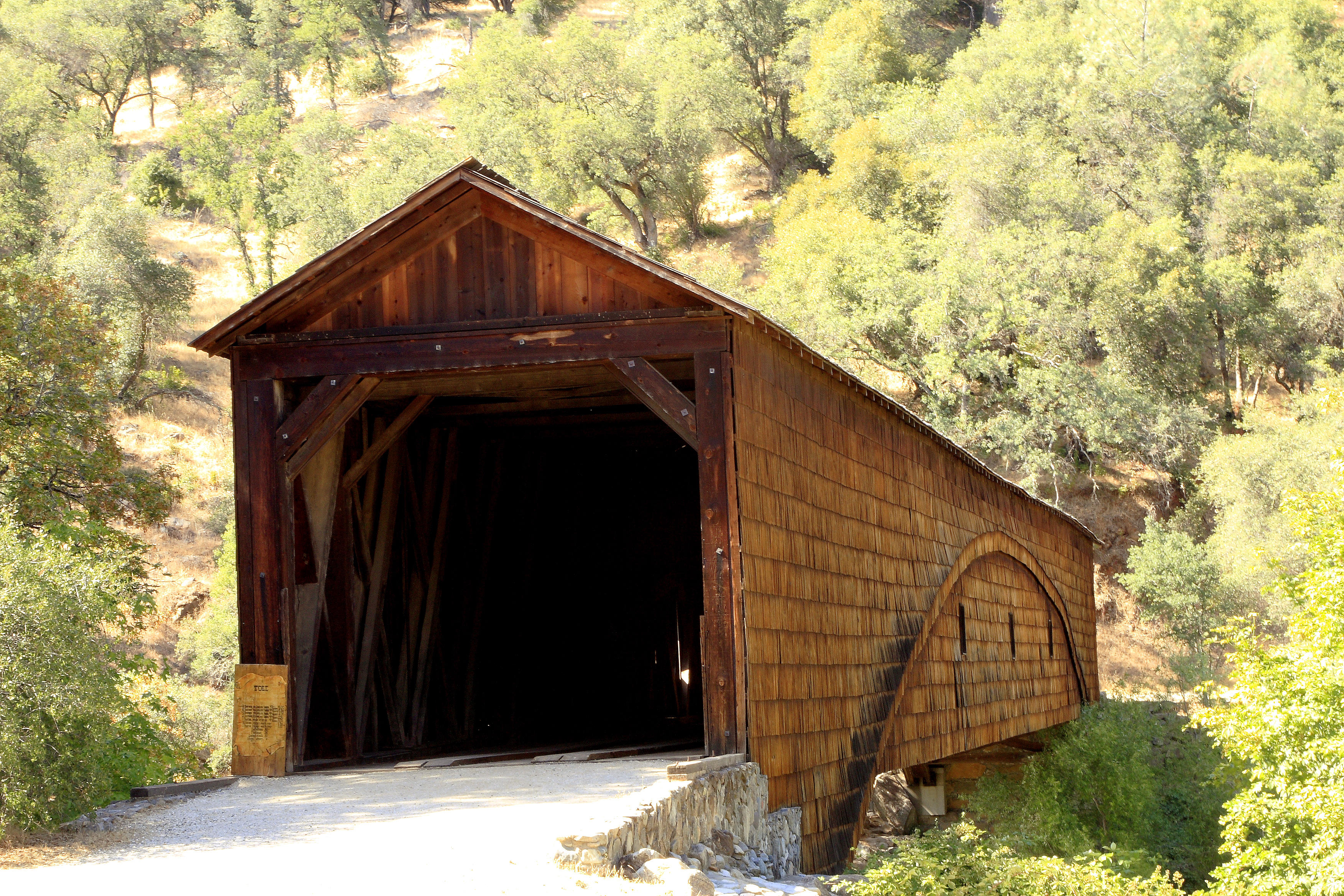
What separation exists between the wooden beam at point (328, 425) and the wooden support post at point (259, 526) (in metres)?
0.15

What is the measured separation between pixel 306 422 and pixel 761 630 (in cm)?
376

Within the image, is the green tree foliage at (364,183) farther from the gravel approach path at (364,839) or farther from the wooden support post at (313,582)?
the gravel approach path at (364,839)

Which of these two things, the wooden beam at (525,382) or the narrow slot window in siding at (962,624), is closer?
the wooden beam at (525,382)

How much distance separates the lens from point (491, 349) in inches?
367

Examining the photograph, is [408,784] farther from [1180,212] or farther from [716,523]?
[1180,212]

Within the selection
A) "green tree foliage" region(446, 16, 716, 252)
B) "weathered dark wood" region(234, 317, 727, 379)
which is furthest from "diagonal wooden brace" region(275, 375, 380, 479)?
"green tree foliage" region(446, 16, 716, 252)

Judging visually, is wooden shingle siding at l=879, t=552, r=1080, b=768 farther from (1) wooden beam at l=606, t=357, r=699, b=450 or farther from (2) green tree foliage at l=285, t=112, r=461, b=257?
(2) green tree foliage at l=285, t=112, r=461, b=257

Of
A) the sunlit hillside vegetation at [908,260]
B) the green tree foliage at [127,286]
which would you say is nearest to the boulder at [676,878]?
the sunlit hillside vegetation at [908,260]

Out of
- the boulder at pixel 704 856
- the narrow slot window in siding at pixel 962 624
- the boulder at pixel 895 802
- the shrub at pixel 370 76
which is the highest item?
the shrub at pixel 370 76

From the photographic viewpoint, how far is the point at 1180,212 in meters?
35.2

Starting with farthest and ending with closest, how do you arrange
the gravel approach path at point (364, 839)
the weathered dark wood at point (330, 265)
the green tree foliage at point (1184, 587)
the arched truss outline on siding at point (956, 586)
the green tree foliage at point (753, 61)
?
the green tree foliage at point (753, 61) → the green tree foliage at point (1184, 587) → the arched truss outline on siding at point (956, 586) → the weathered dark wood at point (330, 265) → the gravel approach path at point (364, 839)

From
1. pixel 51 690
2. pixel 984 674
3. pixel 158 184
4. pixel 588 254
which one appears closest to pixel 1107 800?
pixel 984 674

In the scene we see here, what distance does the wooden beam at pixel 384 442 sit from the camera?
35.7 ft

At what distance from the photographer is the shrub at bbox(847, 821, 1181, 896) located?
7516mm
